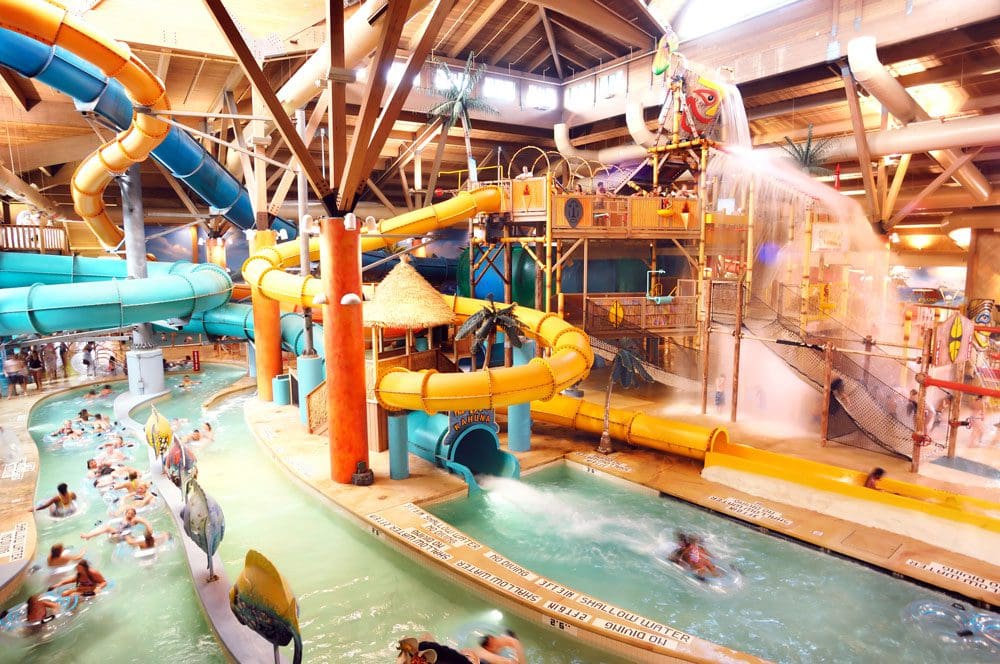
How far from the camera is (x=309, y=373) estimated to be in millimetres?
13836

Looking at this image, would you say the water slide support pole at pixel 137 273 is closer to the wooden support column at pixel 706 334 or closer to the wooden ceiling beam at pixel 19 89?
the wooden ceiling beam at pixel 19 89

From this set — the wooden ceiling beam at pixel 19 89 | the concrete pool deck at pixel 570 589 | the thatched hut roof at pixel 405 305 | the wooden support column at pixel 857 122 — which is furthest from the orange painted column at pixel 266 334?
the wooden support column at pixel 857 122

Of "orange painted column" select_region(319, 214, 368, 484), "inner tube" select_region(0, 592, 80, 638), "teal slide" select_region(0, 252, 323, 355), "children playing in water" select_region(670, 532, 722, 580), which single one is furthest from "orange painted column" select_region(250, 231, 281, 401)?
"children playing in water" select_region(670, 532, 722, 580)

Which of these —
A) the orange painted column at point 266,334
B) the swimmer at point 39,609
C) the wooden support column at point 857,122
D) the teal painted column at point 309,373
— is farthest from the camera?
the wooden support column at point 857,122

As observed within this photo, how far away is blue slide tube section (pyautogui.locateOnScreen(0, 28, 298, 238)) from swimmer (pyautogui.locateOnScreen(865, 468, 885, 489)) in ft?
51.9

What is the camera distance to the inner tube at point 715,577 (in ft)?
27.1

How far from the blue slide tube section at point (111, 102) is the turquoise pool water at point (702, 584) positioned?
10.1 m

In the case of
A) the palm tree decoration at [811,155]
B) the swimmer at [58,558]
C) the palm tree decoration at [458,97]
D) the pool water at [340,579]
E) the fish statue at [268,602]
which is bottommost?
the pool water at [340,579]

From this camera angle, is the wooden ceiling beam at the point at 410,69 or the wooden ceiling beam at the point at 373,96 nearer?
the wooden ceiling beam at the point at 373,96

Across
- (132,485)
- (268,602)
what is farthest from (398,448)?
(268,602)

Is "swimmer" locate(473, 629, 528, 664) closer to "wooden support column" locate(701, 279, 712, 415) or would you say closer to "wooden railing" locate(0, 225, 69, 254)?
"wooden support column" locate(701, 279, 712, 415)

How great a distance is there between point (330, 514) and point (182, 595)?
105 inches

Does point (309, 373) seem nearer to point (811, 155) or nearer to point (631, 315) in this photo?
point (631, 315)

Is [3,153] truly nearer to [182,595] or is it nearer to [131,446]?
[131,446]
